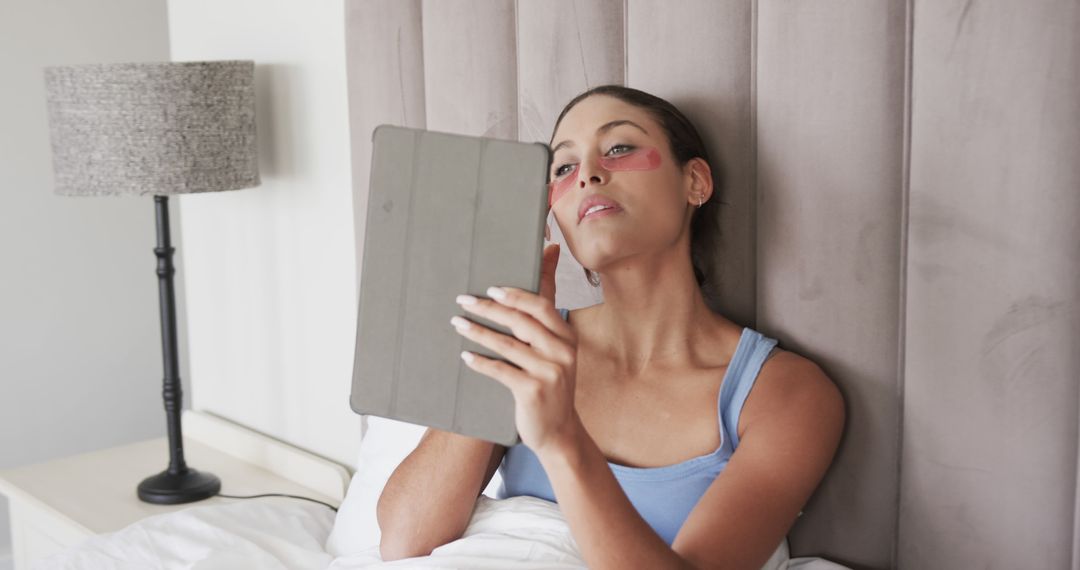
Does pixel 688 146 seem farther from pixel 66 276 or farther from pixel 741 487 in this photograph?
pixel 66 276

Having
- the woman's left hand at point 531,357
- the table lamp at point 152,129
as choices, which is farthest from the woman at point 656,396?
the table lamp at point 152,129

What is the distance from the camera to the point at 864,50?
110 centimetres

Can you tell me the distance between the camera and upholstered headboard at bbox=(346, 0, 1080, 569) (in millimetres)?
1010

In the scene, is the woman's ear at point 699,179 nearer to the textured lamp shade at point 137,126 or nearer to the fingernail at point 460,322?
A: the fingernail at point 460,322

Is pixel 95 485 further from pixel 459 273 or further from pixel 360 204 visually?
pixel 459 273

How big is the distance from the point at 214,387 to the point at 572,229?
4.89ft

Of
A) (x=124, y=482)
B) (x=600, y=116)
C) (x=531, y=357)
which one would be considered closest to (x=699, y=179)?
(x=600, y=116)

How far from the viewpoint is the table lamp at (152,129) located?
1799mm

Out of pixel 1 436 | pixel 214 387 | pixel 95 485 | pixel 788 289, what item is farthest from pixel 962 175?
pixel 1 436

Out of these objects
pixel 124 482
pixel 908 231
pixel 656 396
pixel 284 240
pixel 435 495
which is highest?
pixel 908 231

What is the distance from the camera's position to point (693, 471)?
3.83 feet

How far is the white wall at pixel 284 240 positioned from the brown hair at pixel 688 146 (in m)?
0.79

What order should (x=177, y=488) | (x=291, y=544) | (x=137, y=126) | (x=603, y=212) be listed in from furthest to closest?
(x=177, y=488), (x=137, y=126), (x=291, y=544), (x=603, y=212)

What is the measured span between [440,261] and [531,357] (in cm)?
13
